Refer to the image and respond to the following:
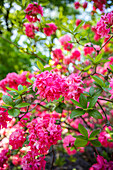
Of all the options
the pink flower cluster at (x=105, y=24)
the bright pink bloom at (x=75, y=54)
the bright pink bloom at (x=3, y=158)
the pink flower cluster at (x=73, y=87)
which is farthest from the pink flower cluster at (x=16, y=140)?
the bright pink bloom at (x=75, y=54)

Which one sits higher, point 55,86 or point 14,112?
point 55,86

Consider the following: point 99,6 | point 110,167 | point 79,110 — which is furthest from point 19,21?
point 110,167

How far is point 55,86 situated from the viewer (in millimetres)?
1105

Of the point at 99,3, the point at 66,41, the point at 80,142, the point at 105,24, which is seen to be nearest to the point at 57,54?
the point at 66,41

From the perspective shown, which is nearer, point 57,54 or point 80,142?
point 80,142

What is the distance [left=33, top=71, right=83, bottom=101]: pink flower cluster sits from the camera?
110 centimetres

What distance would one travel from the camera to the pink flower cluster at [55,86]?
3.62 ft

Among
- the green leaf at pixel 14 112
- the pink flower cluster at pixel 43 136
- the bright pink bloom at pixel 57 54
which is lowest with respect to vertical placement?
the pink flower cluster at pixel 43 136

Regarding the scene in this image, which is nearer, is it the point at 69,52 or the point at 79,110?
the point at 79,110

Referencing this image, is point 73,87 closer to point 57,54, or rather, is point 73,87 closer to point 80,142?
point 80,142

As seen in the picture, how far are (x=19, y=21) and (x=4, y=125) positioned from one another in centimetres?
177

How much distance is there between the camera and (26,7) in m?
1.91

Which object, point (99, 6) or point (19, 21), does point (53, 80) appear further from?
point (99, 6)

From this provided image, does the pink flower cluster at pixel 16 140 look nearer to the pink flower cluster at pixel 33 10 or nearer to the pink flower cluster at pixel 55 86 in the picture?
the pink flower cluster at pixel 55 86
